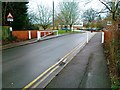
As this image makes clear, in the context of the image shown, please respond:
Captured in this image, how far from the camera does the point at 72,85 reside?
739 cm

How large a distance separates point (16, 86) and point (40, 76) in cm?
157

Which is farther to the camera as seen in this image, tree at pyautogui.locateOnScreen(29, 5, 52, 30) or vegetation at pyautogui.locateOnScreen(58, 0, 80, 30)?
vegetation at pyautogui.locateOnScreen(58, 0, 80, 30)

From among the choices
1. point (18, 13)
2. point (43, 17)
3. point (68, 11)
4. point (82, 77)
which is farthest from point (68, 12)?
point (82, 77)

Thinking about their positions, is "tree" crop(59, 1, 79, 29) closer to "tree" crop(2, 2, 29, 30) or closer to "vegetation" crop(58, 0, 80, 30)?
"vegetation" crop(58, 0, 80, 30)

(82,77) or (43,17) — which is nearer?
(82,77)

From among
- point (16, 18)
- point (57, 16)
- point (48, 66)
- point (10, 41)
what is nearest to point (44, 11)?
point (57, 16)

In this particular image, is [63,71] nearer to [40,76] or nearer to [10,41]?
[40,76]

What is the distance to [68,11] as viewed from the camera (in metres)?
65.6

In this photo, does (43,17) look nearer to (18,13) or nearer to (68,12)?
(68,12)

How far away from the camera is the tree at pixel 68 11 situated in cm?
6562

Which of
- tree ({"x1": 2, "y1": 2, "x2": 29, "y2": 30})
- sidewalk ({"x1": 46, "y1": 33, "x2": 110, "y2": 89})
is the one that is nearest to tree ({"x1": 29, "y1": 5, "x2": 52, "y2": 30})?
tree ({"x1": 2, "y1": 2, "x2": 29, "y2": 30})

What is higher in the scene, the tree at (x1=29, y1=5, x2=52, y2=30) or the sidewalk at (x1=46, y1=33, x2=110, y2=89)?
the tree at (x1=29, y1=5, x2=52, y2=30)

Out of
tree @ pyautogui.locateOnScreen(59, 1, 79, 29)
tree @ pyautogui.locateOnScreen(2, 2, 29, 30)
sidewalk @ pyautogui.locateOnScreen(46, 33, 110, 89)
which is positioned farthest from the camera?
tree @ pyautogui.locateOnScreen(59, 1, 79, 29)

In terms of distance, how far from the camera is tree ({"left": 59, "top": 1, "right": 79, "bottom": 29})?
65.6 meters
